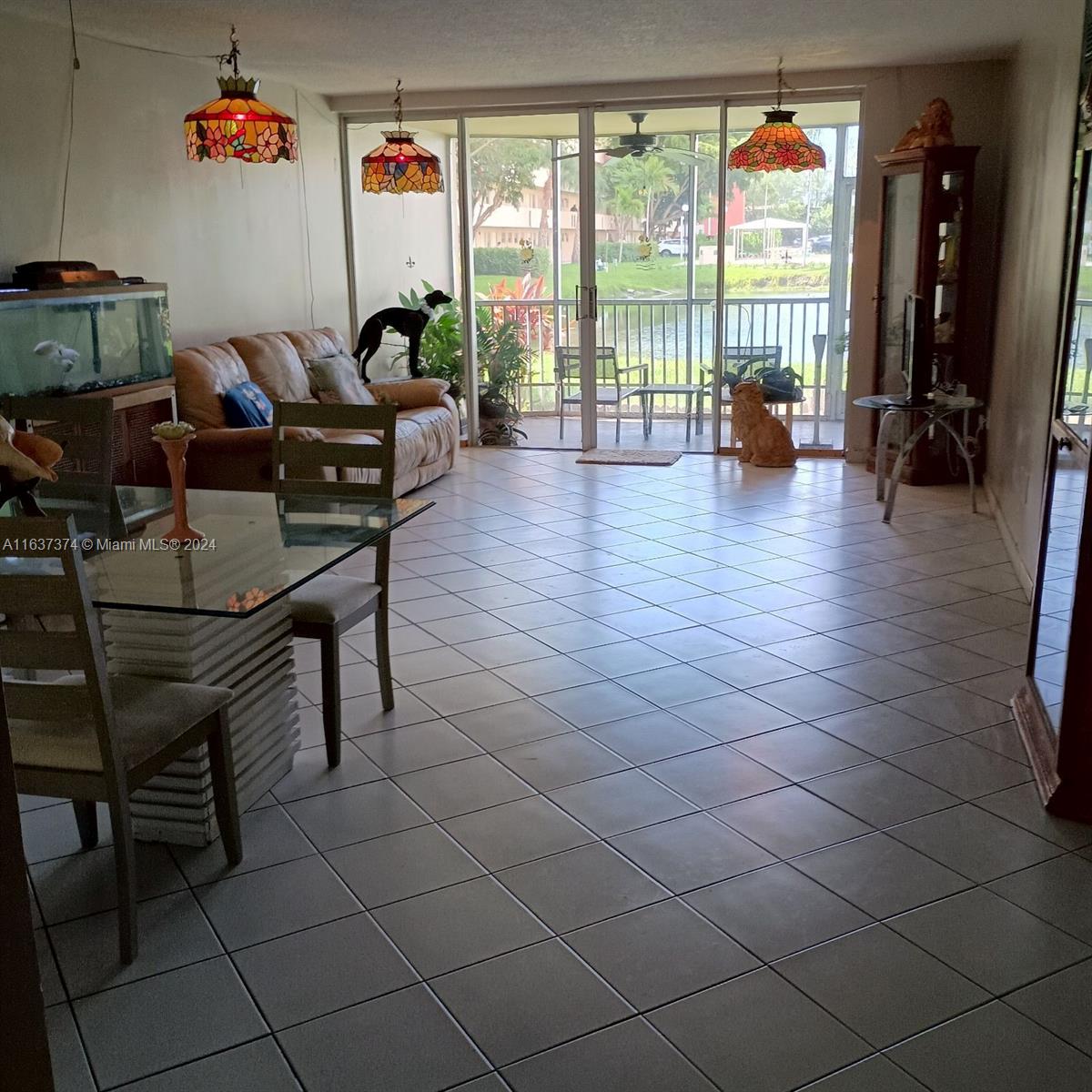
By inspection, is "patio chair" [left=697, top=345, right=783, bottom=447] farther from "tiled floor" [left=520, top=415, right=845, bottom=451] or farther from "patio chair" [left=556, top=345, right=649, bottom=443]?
"patio chair" [left=556, top=345, right=649, bottom=443]

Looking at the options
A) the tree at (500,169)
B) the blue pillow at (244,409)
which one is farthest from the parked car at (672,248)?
the blue pillow at (244,409)

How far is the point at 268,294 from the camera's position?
6.66m

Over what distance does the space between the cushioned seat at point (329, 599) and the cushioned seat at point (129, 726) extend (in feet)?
1.68

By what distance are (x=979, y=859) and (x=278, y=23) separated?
4.35 metres

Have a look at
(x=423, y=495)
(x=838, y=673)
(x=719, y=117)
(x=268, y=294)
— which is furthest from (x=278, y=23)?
(x=838, y=673)

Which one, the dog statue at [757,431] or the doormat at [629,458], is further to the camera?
the doormat at [629,458]

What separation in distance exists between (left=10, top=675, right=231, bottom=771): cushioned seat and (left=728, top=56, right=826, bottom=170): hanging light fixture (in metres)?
4.61

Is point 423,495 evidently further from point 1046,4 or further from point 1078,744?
point 1078,744

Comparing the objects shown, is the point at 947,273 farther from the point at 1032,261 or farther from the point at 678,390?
the point at 678,390

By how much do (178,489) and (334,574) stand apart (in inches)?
26.1

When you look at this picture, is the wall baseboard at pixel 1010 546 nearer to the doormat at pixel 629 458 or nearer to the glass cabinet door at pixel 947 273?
the glass cabinet door at pixel 947 273

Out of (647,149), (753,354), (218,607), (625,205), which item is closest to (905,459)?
(753,354)

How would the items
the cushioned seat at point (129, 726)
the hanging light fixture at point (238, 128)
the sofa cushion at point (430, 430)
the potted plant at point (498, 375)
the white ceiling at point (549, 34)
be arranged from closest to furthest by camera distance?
the cushioned seat at point (129, 726) < the hanging light fixture at point (238, 128) < the white ceiling at point (549, 34) < the sofa cushion at point (430, 430) < the potted plant at point (498, 375)

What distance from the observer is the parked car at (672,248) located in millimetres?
7309
